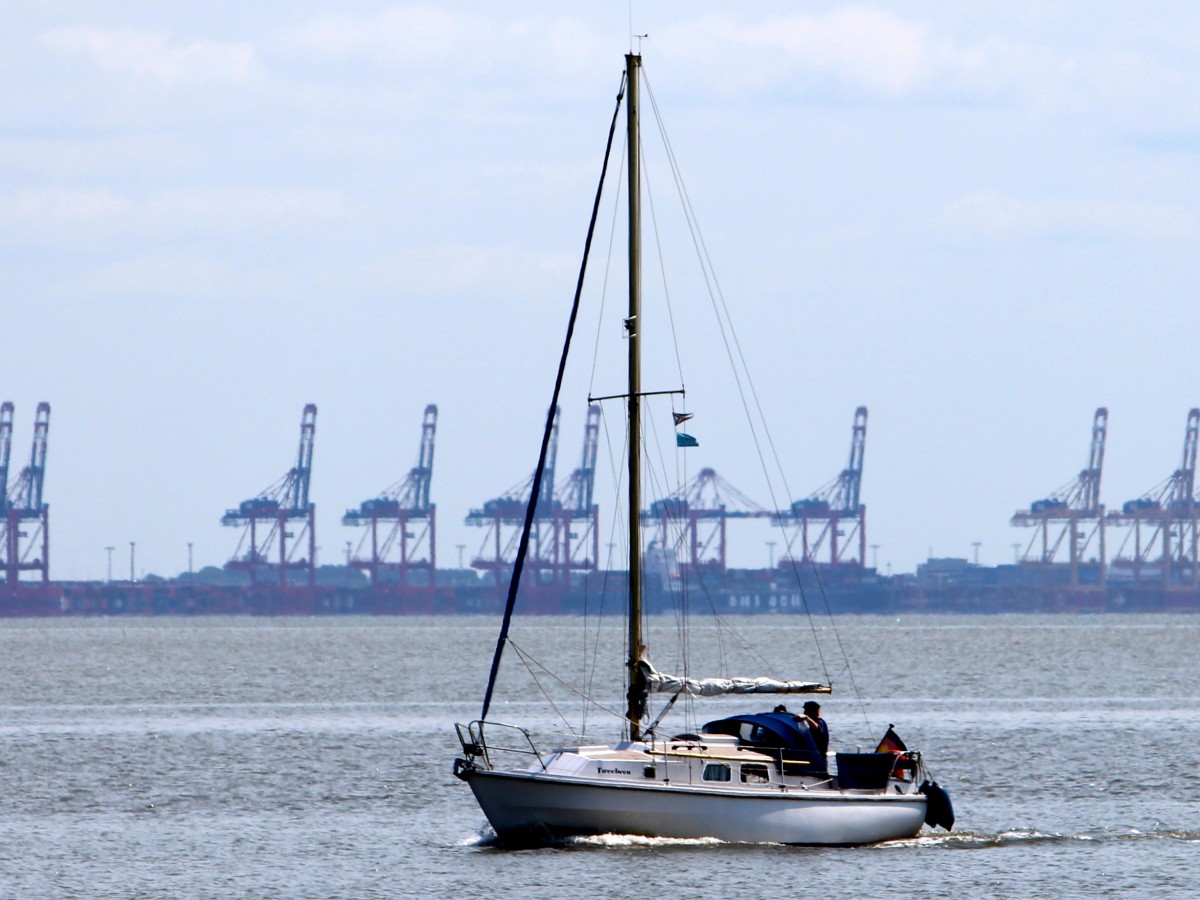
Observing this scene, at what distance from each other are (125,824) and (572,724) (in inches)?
823

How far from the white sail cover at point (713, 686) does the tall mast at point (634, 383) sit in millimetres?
297

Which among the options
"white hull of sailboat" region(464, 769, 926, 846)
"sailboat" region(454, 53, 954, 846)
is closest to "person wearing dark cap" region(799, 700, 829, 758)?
"sailboat" region(454, 53, 954, 846)

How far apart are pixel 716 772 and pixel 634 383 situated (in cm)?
538

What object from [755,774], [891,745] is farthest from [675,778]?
[891,745]

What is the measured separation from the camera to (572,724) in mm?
54094

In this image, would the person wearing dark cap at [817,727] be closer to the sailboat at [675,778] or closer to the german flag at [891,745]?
the sailboat at [675,778]

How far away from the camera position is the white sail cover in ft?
95.5

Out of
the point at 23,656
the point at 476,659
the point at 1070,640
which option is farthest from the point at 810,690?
the point at 1070,640

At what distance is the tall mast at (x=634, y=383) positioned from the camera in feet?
93.8

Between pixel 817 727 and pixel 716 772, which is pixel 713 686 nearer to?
pixel 817 727

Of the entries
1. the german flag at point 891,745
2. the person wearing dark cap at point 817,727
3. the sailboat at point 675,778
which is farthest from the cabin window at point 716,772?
the german flag at point 891,745

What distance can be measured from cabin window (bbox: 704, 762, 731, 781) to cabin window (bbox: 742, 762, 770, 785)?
0.27 m

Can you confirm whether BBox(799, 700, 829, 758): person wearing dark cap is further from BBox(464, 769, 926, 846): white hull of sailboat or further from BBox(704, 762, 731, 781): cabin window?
BBox(704, 762, 731, 781): cabin window

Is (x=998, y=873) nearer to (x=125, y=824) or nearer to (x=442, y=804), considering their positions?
(x=442, y=804)
